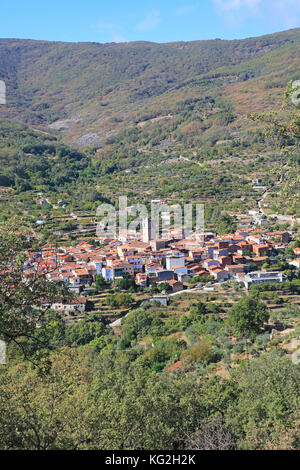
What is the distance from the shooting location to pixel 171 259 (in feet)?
68.2

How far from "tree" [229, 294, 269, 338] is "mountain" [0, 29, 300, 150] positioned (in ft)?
127

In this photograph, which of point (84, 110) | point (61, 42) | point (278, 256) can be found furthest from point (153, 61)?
point (278, 256)

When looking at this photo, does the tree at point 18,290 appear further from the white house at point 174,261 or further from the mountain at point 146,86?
the mountain at point 146,86

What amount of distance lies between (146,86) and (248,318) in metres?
92.0

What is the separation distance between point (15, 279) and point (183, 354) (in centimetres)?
769

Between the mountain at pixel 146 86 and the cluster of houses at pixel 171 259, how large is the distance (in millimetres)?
27856

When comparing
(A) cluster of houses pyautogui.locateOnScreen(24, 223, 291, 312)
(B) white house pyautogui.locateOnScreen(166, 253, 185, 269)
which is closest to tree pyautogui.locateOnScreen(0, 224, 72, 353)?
(A) cluster of houses pyautogui.locateOnScreen(24, 223, 291, 312)

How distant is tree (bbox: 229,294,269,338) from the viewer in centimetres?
1224

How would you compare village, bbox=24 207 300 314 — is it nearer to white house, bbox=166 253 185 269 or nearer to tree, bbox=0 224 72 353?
white house, bbox=166 253 185 269

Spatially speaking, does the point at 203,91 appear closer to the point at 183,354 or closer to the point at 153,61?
the point at 153,61

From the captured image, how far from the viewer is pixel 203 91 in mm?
72312

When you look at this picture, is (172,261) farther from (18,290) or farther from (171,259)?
(18,290)

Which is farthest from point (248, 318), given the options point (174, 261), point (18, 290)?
point (18, 290)

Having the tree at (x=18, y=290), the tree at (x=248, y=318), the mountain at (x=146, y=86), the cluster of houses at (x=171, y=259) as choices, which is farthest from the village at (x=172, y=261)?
the mountain at (x=146, y=86)
